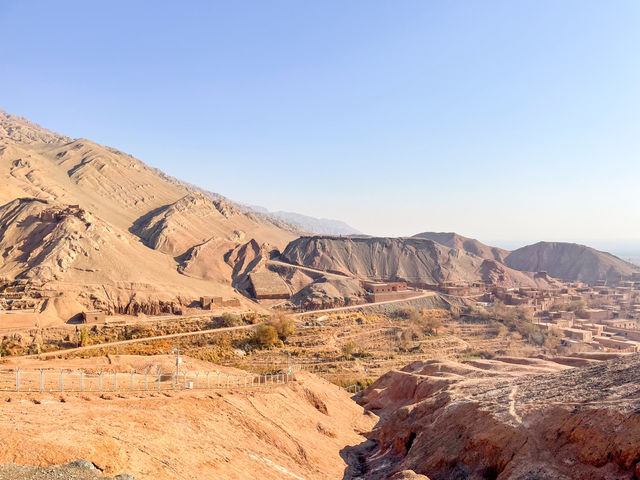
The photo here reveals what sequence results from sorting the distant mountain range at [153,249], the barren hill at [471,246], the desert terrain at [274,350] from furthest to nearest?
1. the barren hill at [471,246]
2. the distant mountain range at [153,249]
3. the desert terrain at [274,350]

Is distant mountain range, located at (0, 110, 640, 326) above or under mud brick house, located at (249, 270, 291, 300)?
above

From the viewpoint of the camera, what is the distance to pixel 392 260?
83.8 m

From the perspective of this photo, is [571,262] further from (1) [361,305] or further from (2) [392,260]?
(1) [361,305]

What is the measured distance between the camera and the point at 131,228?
7838 centimetres

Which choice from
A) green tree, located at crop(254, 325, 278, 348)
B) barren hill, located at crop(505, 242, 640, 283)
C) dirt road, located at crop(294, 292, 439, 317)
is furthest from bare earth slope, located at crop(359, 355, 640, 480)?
barren hill, located at crop(505, 242, 640, 283)

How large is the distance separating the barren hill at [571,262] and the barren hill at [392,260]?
21.1 m

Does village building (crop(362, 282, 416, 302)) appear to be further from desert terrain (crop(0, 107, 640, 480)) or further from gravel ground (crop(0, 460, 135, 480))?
gravel ground (crop(0, 460, 135, 480))

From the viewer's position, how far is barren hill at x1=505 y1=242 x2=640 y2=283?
99.2 m

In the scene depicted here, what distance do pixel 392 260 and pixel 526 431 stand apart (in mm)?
71883

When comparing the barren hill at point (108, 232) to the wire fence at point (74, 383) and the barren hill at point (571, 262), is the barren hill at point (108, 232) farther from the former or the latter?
the barren hill at point (571, 262)

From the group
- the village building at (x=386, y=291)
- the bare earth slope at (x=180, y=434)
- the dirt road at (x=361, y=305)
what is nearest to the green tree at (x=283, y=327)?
the dirt road at (x=361, y=305)

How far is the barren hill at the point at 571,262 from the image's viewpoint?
325 ft

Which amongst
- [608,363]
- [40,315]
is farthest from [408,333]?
[40,315]

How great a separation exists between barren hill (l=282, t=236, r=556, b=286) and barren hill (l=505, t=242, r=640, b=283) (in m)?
21.1
